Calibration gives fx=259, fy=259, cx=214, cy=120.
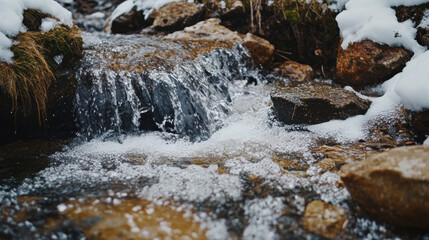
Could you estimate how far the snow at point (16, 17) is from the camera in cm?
284

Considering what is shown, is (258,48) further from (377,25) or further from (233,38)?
(377,25)

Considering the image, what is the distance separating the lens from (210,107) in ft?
12.8

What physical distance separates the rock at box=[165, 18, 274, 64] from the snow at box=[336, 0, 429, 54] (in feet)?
4.61

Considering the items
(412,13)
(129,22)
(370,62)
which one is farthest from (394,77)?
(129,22)

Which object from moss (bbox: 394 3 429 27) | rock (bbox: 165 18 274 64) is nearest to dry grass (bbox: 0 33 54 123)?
rock (bbox: 165 18 274 64)

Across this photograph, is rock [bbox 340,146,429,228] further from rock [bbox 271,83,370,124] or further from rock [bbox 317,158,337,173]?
rock [bbox 271,83,370,124]

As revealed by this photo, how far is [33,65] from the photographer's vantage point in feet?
9.55

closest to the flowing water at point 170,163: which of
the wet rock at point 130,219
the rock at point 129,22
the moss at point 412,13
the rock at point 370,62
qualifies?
the wet rock at point 130,219

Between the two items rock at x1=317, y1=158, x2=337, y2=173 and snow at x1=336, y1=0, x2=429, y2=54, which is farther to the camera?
snow at x1=336, y1=0, x2=429, y2=54

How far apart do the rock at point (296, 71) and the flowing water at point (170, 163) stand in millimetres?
769

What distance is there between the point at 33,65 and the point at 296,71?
4.17 metres

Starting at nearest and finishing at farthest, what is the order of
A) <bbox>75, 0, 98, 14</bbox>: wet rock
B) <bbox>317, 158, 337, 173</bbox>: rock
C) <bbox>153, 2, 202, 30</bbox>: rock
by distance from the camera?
1. <bbox>317, 158, 337, 173</bbox>: rock
2. <bbox>153, 2, 202, 30</bbox>: rock
3. <bbox>75, 0, 98, 14</bbox>: wet rock

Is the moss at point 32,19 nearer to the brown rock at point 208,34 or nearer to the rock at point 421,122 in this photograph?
the brown rock at point 208,34

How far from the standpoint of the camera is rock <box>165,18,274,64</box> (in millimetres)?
5094
